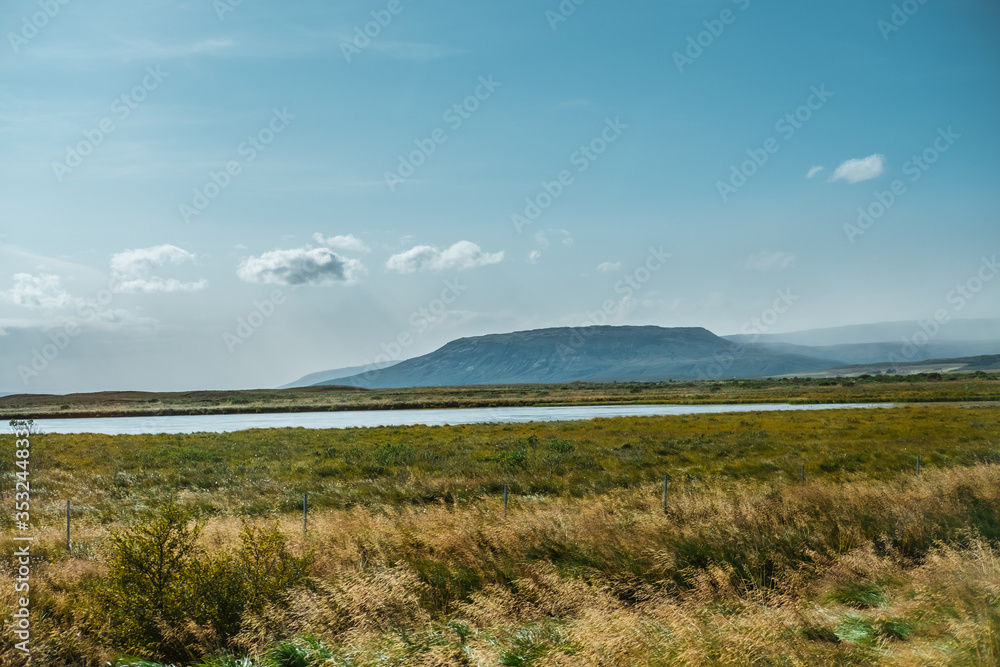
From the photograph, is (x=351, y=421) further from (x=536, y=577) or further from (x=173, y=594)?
(x=173, y=594)

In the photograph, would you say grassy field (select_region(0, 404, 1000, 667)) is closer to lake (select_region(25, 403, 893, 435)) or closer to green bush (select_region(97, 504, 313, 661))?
green bush (select_region(97, 504, 313, 661))

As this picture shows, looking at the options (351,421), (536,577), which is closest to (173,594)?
(536,577)

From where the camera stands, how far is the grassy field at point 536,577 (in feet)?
27.2

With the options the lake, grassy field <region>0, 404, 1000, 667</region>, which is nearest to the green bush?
grassy field <region>0, 404, 1000, 667</region>

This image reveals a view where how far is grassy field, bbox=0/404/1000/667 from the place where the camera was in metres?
8.29

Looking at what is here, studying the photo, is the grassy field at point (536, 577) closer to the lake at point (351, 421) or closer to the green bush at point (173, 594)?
the green bush at point (173, 594)

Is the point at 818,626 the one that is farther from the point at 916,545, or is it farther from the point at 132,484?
the point at 132,484

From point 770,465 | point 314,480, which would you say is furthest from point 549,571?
point 770,465

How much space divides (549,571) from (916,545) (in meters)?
7.56

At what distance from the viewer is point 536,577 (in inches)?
475

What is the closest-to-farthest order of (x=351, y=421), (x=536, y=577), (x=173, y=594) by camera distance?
(x=173, y=594)
(x=536, y=577)
(x=351, y=421)

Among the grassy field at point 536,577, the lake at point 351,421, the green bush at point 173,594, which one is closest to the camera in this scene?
the grassy field at point 536,577

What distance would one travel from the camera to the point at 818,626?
9.02 m

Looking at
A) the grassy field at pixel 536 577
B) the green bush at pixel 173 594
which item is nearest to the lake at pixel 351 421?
the grassy field at pixel 536 577
